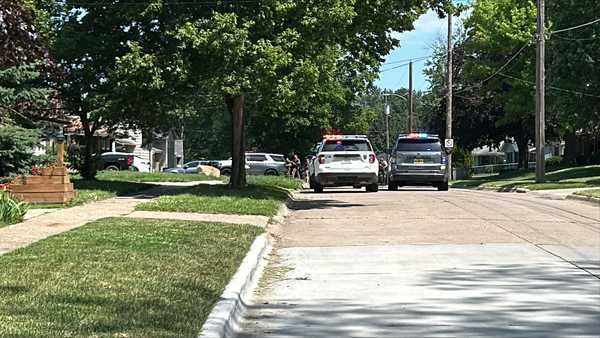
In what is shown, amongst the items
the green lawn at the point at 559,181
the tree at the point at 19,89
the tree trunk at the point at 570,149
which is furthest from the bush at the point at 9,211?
the tree trunk at the point at 570,149

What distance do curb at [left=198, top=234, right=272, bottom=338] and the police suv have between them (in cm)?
1316

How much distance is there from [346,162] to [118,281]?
1697cm

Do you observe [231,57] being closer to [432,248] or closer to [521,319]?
[432,248]

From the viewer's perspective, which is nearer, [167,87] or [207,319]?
[207,319]

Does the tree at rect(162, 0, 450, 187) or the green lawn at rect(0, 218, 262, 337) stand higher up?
the tree at rect(162, 0, 450, 187)

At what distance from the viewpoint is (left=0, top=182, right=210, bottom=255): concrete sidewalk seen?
1172 cm

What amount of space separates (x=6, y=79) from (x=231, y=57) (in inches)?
257

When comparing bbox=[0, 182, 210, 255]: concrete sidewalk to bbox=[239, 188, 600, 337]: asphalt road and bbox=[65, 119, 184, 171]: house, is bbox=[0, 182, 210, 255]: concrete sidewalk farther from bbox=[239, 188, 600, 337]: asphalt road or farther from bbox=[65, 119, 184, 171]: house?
bbox=[65, 119, 184, 171]: house

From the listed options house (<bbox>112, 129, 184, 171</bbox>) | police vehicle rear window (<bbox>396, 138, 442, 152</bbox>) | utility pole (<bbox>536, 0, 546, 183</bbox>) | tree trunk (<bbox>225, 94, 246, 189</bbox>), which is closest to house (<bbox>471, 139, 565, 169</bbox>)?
house (<bbox>112, 129, 184, 171</bbox>)

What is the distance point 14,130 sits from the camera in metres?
14.7

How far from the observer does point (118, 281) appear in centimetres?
835

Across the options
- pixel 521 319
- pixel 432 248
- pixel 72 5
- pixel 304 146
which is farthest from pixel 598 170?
pixel 521 319

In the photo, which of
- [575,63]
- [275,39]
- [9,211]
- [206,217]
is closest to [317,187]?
[275,39]

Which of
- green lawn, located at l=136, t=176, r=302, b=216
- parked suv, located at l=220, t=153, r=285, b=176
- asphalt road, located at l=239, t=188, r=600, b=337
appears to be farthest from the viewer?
parked suv, located at l=220, t=153, r=285, b=176
